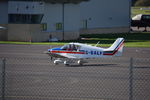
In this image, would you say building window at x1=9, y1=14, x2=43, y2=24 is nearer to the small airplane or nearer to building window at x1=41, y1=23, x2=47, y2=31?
building window at x1=41, y1=23, x2=47, y2=31

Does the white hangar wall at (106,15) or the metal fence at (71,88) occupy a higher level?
the white hangar wall at (106,15)

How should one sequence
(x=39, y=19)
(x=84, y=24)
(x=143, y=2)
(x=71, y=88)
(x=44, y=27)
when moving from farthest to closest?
(x=143, y=2)
(x=84, y=24)
(x=44, y=27)
(x=39, y=19)
(x=71, y=88)

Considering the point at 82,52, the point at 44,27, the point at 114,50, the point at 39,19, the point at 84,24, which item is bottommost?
the point at 82,52

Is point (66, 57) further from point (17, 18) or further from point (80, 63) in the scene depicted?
point (17, 18)

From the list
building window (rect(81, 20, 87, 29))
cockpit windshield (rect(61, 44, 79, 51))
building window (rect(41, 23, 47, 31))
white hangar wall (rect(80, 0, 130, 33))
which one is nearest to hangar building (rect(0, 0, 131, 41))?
building window (rect(41, 23, 47, 31))

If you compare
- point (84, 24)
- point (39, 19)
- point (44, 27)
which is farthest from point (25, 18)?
point (84, 24)

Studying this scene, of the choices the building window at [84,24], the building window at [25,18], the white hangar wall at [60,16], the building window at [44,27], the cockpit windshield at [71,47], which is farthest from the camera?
the building window at [84,24]

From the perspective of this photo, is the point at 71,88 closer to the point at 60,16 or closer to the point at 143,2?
the point at 60,16

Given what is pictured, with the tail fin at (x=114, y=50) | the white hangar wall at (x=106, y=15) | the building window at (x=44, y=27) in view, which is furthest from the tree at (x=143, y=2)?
the tail fin at (x=114, y=50)

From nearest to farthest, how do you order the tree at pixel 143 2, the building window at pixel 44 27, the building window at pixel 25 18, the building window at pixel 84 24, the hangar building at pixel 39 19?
the hangar building at pixel 39 19
the building window at pixel 25 18
the building window at pixel 44 27
the building window at pixel 84 24
the tree at pixel 143 2

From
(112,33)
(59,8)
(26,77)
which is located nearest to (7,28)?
(59,8)

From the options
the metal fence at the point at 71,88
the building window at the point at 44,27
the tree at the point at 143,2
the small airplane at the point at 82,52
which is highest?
the tree at the point at 143,2

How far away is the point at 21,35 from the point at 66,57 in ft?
71.7

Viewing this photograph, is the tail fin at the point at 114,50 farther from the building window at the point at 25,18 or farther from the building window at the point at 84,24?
the building window at the point at 84,24
